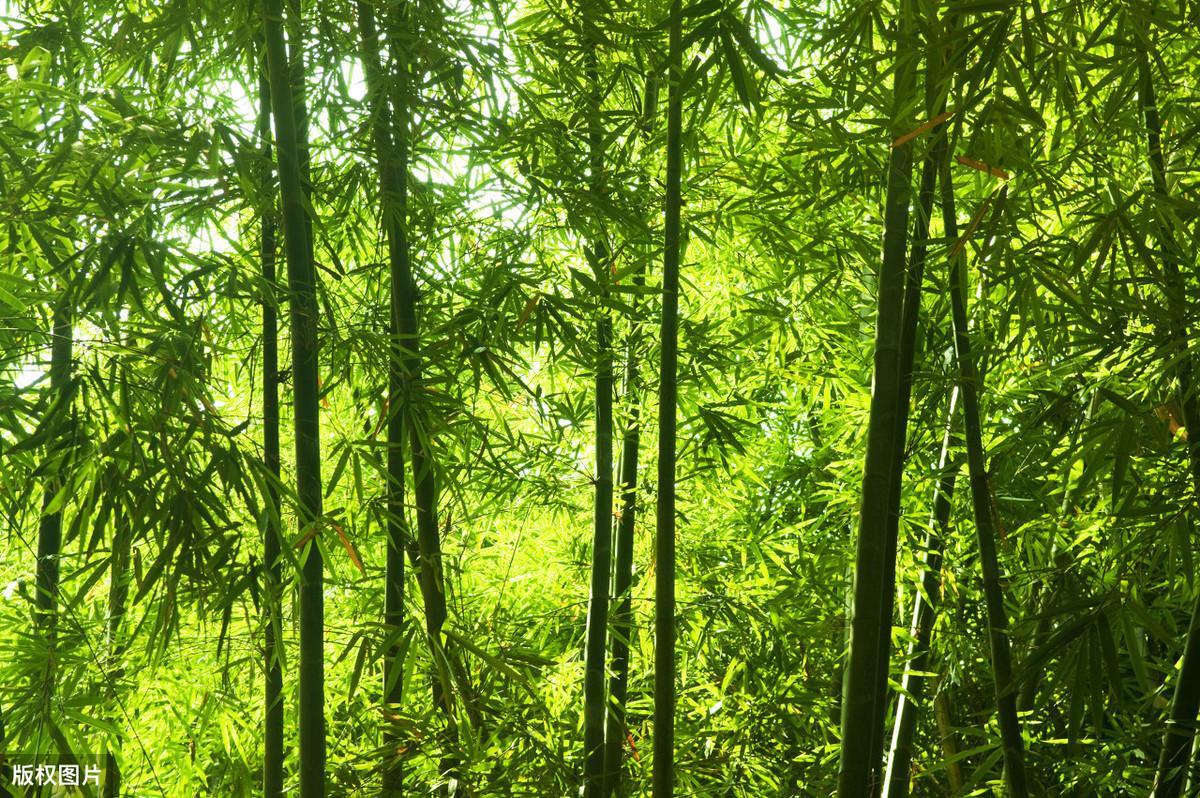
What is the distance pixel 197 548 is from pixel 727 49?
1.24 meters

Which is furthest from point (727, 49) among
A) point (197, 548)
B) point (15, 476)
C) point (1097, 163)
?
point (15, 476)

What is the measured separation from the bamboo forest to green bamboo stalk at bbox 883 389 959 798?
0.02m

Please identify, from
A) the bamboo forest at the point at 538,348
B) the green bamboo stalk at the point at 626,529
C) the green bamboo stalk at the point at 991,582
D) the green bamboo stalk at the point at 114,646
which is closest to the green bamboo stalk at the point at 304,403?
the bamboo forest at the point at 538,348

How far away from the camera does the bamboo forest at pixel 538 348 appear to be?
1.92m

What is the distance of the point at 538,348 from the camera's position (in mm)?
2574

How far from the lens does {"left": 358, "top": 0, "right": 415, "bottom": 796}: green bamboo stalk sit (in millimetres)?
2287

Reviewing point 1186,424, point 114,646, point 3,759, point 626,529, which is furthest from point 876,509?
point 114,646

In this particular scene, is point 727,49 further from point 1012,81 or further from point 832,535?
point 832,535

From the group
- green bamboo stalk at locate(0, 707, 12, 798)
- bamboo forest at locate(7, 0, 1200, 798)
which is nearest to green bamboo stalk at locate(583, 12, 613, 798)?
bamboo forest at locate(7, 0, 1200, 798)

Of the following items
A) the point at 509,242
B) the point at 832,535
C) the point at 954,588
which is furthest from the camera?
the point at 832,535

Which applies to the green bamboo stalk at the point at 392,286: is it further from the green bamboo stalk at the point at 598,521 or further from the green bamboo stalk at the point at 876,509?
the green bamboo stalk at the point at 876,509

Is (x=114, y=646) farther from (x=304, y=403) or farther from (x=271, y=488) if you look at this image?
(x=304, y=403)

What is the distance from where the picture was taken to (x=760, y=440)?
4.33 m

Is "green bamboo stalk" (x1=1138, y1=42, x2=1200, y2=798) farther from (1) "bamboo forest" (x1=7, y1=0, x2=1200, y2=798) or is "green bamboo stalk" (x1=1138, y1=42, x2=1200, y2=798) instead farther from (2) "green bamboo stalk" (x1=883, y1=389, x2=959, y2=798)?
(2) "green bamboo stalk" (x1=883, y1=389, x2=959, y2=798)
